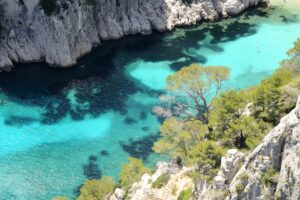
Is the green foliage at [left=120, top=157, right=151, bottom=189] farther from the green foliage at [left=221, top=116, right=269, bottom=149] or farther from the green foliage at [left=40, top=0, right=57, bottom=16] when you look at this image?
the green foliage at [left=40, top=0, right=57, bottom=16]

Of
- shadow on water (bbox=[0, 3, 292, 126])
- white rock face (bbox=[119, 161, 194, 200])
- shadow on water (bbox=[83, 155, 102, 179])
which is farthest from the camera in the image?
shadow on water (bbox=[0, 3, 292, 126])

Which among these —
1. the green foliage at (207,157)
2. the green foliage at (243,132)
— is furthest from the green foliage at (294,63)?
the green foliage at (207,157)

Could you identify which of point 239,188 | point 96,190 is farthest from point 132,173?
point 239,188

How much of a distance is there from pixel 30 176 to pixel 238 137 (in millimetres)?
28094

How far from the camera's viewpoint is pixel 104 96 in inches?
2837

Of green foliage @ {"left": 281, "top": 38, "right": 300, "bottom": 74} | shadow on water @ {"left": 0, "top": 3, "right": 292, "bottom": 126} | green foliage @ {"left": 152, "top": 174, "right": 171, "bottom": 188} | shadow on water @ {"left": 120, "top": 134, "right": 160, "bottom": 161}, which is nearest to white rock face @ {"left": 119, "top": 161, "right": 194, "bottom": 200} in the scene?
green foliage @ {"left": 152, "top": 174, "right": 171, "bottom": 188}

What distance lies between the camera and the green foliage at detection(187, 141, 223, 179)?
39094 mm

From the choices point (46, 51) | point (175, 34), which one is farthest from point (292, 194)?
point (175, 34)

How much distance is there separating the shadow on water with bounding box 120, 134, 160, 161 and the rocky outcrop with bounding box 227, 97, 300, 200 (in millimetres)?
28685

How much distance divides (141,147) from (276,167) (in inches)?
1270

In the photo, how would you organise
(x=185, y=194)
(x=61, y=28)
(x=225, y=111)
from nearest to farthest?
(x=185, y=194), (x=225, y=111), (x=61, y=28)

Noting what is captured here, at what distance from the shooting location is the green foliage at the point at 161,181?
4390 cm

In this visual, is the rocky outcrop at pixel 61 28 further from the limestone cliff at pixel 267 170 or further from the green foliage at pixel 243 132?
the limestone cliff at pixel 267 170

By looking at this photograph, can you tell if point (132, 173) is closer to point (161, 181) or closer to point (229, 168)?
point (161, 181)
